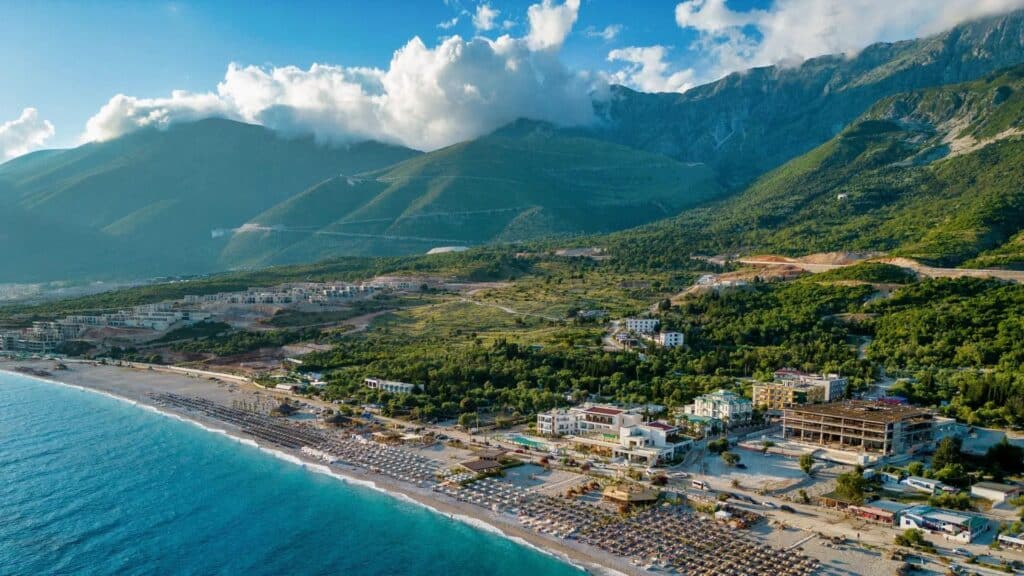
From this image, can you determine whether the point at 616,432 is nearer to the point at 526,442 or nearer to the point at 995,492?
the point at 526,442

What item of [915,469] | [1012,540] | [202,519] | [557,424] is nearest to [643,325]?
[557,424]

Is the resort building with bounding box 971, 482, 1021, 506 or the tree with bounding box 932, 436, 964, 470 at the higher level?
the tree with bounding box 932, 436, 964, 470

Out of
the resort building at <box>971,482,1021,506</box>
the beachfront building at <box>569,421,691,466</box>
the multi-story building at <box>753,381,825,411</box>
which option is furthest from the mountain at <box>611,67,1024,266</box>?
the beachfront building at <box>569,421,691,466</box>

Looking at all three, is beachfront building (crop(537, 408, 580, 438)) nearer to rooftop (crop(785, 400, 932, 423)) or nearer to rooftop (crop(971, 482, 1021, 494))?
rooftop (crop(785, 400, 932, 423))

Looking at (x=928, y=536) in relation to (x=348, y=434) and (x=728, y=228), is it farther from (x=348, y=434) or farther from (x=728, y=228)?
(x=728, y=228)

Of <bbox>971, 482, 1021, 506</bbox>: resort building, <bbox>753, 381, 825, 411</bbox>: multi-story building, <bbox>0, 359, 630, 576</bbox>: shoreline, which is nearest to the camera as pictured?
<bbox>0, 359, 630, 576</bbox>: shoreline

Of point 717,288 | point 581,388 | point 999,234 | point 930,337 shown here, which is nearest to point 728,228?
point 999,234
